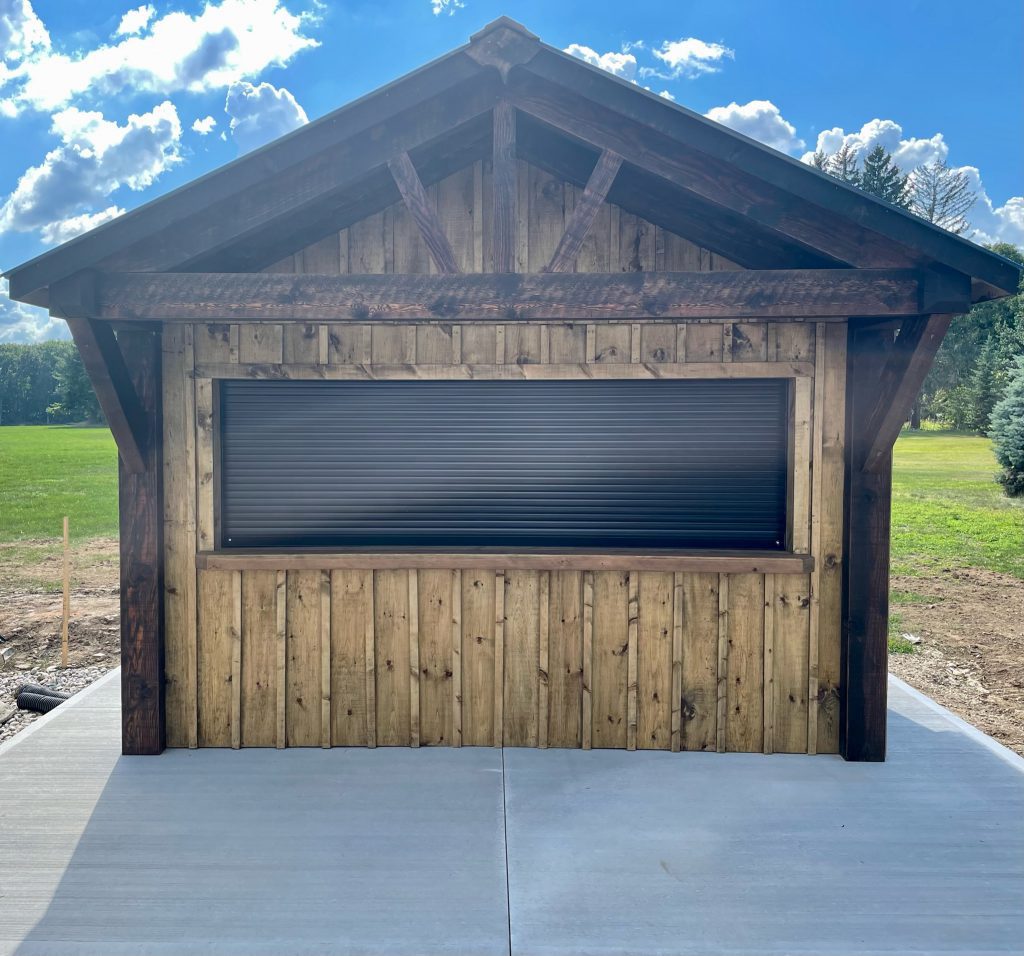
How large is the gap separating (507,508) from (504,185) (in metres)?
1.85

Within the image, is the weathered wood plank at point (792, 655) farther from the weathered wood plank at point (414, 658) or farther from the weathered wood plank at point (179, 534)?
the weathered wood plank at point (179, 534)

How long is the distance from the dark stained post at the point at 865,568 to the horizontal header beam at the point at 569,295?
2.80 feet

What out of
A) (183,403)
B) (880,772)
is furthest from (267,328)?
(880,772)

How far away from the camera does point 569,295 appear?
334 cm

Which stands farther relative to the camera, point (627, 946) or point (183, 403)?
point (183, 403)

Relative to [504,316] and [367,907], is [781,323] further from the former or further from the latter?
[367,907]

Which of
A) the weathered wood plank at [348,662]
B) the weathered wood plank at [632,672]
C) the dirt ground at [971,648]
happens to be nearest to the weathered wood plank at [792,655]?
the weathered wood plank at [632,672]

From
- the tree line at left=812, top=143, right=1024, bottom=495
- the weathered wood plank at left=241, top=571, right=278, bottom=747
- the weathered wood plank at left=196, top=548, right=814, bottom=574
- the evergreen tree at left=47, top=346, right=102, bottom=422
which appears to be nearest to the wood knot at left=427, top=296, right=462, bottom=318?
the weathered wood plank at left=196, top=548, right=814, bottom=574

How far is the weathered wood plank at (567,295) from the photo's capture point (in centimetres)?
335

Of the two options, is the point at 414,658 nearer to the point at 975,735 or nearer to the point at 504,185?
the point at 504,185

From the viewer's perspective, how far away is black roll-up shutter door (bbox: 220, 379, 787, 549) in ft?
14.4

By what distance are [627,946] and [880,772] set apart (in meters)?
2.13

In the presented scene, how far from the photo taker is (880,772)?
4.08 meters

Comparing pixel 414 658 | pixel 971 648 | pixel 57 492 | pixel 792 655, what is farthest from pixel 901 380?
pixel 57 492
